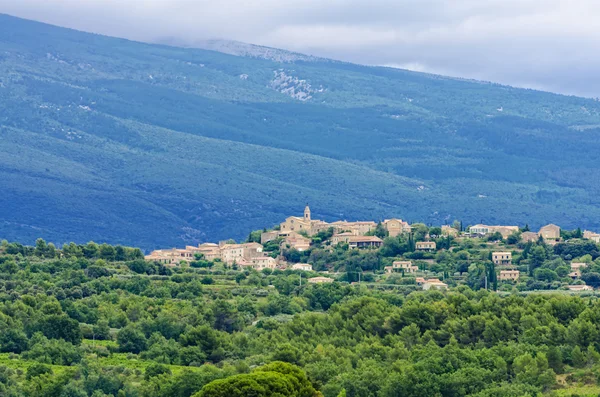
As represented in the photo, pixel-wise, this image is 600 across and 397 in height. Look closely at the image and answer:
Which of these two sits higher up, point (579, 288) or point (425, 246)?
point (579, 288)

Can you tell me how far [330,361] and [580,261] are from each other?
42.6 metres

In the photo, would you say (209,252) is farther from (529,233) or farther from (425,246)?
(529,233)

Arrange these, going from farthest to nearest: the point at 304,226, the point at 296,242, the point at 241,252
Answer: the point at 304,226 → the point at 296,242 → the point at 241,252

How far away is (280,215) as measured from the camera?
19638 centimetres

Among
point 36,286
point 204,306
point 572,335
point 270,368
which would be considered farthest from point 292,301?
point 270,368

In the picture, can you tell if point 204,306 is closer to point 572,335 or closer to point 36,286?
point 36,286

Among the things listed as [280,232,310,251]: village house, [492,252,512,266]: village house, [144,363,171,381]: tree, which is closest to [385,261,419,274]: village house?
[492,252,512,266]: village house

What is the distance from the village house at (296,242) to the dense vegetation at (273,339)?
62.7ft

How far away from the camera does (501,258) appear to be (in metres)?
95.1

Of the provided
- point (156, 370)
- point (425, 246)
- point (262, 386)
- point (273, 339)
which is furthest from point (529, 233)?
point (262, 386)

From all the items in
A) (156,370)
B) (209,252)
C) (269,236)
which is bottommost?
(209,252)

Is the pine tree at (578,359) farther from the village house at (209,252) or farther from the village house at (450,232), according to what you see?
the village house at (209,252)

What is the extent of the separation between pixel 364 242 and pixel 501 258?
10.0 m

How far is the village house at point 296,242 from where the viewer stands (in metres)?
103
